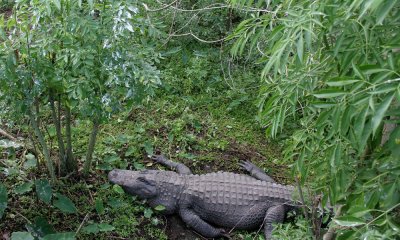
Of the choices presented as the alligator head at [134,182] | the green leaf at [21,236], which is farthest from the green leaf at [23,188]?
the alligator head at [134,182]

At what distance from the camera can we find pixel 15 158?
3.84 m

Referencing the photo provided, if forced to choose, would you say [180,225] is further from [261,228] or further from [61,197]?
[61,197]

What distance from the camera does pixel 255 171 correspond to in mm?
4496

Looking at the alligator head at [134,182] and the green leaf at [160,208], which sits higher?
the alligator head at [134,182]

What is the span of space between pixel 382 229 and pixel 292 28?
80cm

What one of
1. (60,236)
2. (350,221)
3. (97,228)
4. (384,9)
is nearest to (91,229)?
(97,228)

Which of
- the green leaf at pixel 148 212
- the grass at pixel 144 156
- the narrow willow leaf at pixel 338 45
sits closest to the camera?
the narrow willow leaf at pixel 338 45

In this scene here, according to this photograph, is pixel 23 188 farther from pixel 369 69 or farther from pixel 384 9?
pixel 384 9

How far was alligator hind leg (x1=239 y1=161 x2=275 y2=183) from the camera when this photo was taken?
4457mm

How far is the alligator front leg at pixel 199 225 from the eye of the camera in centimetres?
392

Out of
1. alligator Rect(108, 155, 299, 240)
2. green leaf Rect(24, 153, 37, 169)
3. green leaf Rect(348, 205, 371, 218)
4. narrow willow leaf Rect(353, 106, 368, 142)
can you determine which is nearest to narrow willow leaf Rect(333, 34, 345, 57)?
narrow willow leaf Rect(353, 106, 368, 142)

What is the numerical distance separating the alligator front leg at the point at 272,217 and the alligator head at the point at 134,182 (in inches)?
36.9

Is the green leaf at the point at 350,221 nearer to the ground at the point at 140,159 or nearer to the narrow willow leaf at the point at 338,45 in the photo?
the narrow willow leaf at the point at 338,45

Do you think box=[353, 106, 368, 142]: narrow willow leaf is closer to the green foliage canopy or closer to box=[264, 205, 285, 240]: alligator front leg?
the green foliage canopy
